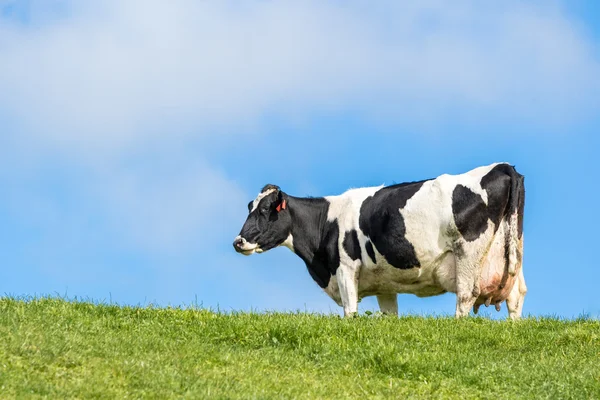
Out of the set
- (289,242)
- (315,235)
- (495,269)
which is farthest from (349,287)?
(495,269)

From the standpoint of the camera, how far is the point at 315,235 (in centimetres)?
2120

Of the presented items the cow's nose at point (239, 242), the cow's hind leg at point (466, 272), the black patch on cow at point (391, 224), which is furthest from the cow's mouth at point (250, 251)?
the cow's hind leg at point (466, 272)

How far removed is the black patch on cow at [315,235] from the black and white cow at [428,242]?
3 cm

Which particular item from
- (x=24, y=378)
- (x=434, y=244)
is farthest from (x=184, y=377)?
(x=434, y=244)

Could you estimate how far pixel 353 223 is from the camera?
20047mm

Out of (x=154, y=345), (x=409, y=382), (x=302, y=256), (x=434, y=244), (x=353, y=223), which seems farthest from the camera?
(x=302, y=256)

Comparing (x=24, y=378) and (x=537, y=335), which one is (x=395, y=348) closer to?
(x=537, y=335)

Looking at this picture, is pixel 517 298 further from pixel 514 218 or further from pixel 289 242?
pixel 289 242

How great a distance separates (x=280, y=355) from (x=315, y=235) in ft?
25.5

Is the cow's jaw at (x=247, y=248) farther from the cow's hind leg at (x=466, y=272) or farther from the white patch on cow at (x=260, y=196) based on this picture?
the cow's hind leg at (x=466, y=272)

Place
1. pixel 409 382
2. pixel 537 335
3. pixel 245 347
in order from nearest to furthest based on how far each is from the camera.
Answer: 1. pixel 409 382
2. pixel 245 347
3. pixel 537 335

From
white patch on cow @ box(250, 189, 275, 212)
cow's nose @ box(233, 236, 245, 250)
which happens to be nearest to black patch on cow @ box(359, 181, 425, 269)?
white patch on cow @ box(250, 189, 275, 212)

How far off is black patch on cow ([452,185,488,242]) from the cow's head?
4576 millimetres

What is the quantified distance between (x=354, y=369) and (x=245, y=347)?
1943 mm
